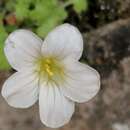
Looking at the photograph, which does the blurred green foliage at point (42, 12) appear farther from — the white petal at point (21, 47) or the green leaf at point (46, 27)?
the white petal at point (21, 47)

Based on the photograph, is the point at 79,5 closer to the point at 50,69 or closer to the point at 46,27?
the point at 46,27

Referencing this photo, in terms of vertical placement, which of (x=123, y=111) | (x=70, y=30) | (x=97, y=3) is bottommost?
(x=123, y=111)

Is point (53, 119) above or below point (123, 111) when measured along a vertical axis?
above

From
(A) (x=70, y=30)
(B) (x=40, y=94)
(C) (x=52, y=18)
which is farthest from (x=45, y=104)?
(C) (x=52, y=18)

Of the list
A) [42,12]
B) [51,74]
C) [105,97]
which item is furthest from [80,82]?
[42,12]

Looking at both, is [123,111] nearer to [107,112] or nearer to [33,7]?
[107,112]
